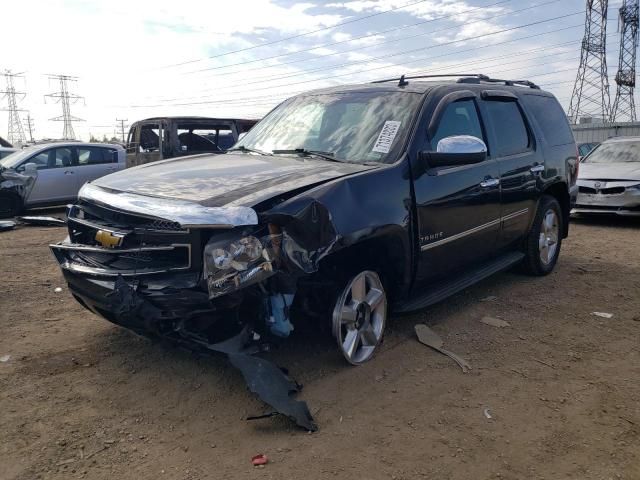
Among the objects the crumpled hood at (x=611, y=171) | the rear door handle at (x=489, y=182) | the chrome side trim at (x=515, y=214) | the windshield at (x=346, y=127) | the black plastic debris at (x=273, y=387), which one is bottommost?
the black plastic debris at (x=273, y=387)

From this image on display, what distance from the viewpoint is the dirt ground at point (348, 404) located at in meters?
2.65

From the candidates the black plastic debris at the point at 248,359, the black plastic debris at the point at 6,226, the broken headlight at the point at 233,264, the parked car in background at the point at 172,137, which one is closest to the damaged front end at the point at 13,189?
the black plastic debris at the point at 6,226

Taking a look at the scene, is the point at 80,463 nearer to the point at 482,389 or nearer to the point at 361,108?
the point at 482,389

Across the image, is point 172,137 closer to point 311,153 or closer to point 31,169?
point 31,169

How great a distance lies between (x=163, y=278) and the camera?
3008mm

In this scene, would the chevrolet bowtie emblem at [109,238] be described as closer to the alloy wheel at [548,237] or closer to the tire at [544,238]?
the tire at [544,238]

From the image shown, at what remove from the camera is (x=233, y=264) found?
9.46 ft

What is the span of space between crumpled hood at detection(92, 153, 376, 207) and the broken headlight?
0.76 feet

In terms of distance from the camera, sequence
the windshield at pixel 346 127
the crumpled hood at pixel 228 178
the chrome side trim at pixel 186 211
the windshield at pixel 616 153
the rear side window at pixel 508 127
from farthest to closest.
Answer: the windshield at pixel 616 153 → the rear side window at pixel 508 127 → the windshield at pixel 346 127 → the crumpled hood at pixel 228 178 → the chrome side trim at pixel 186 211

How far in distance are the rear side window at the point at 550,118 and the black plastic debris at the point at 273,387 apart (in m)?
4.06

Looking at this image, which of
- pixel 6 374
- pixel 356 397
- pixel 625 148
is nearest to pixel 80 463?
pixel 6 374

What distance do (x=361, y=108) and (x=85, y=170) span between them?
32.0 ft

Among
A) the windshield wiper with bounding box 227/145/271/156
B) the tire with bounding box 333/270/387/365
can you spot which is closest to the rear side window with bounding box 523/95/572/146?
the windshield wiper with bounding box 227/145/271/156

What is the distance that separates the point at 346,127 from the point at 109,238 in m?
1.93
